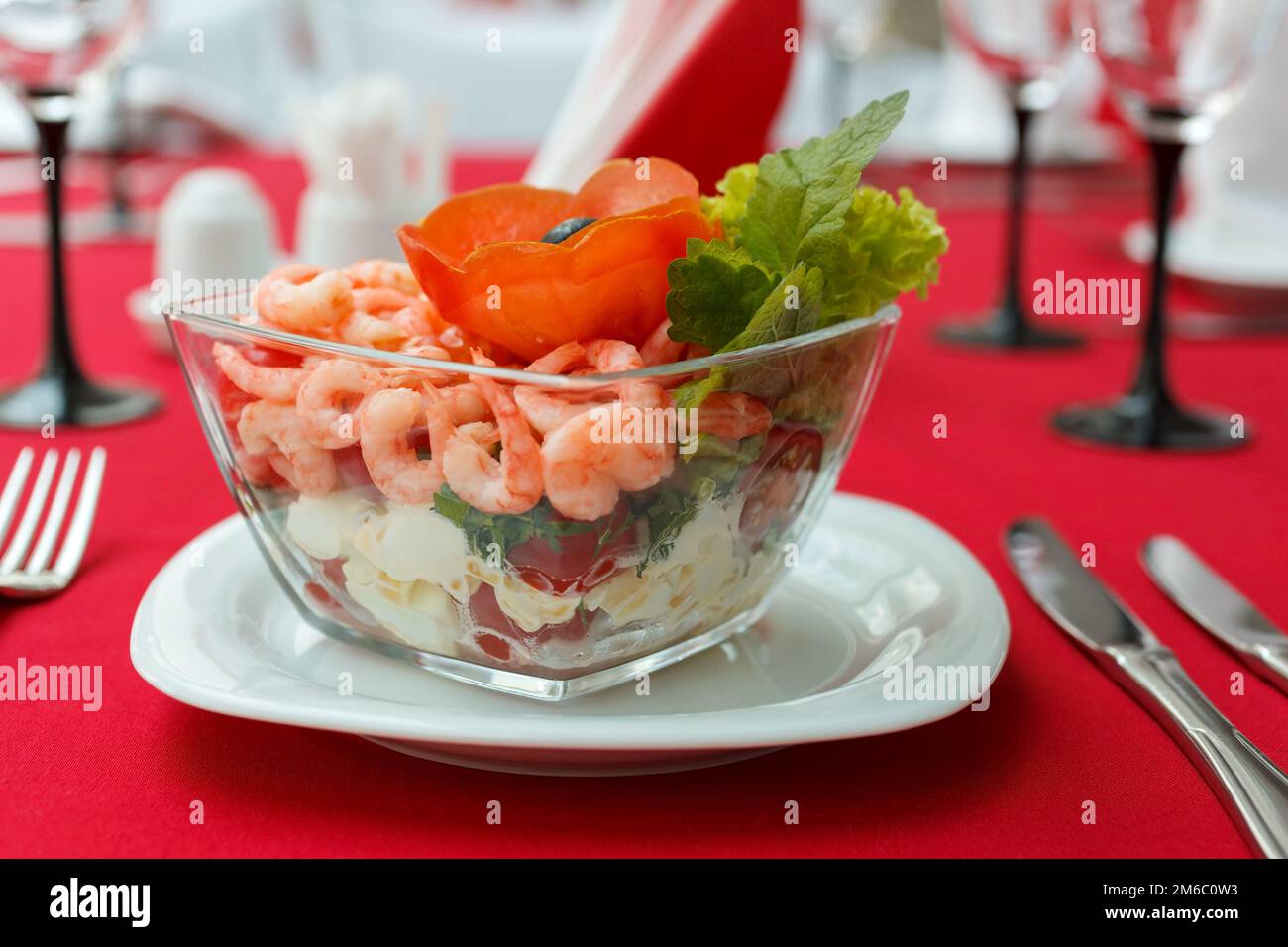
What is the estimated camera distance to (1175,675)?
2.29 ft

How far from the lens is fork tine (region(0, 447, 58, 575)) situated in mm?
862

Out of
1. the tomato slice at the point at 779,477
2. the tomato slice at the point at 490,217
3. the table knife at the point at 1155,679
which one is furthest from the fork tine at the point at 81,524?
the table knife at the point at 1155,679

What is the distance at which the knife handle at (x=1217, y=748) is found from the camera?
56cm

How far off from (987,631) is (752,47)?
0.65 m

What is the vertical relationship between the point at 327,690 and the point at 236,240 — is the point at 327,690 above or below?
below

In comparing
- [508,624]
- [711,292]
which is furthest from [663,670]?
[711,292]

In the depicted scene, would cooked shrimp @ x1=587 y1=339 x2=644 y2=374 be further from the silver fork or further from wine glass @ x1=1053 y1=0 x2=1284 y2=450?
wine glass @ x1=1053 y1=0 x2=1284 y2=450

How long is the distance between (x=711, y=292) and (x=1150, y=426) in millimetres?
694

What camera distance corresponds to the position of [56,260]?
1253mm

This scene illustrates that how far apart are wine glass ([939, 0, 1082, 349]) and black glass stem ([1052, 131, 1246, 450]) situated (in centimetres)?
24

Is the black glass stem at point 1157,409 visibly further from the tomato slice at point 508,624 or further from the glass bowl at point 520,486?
the tomato slice at point 508,624

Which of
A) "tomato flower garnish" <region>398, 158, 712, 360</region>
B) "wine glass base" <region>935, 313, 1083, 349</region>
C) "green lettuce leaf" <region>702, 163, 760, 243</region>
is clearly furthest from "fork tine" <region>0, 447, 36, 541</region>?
"wine glass base" <region>935, 313, 1083, 349</region>
